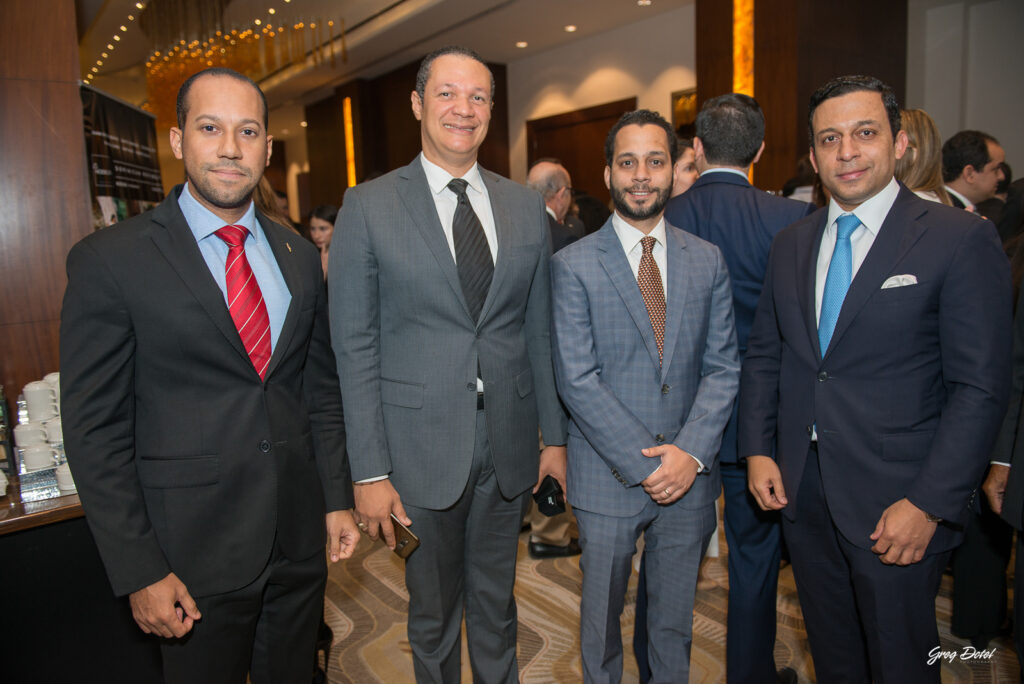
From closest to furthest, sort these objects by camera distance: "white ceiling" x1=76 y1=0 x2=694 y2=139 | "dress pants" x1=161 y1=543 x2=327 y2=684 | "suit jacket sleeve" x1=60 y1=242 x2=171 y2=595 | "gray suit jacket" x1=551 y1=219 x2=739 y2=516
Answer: "suit jacket sleeve" x1=60 y1=242 x2=171 y2=595 → "dress pants" x1=161 y1=543 x2=327 y2=684 → "gray suit jacket" x1=551 y1=219 x2=739 y2=516 → "white ceiling" x1=76 y1=0 x2=694 y2=139

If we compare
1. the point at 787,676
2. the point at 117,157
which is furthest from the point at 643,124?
the point at 117,157

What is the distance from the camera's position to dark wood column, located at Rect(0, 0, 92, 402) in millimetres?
2371

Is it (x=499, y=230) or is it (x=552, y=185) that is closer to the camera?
(x=499, y=230)

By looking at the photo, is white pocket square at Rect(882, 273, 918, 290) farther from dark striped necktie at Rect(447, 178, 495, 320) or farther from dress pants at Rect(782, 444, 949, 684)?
dark striped necktie at Rect(447, 178, 495, 320)

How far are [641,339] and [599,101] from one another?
7015mm

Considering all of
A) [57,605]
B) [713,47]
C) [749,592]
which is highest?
[713,47]

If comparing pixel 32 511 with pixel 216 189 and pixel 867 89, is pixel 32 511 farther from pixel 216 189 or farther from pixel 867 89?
pixel 867 89

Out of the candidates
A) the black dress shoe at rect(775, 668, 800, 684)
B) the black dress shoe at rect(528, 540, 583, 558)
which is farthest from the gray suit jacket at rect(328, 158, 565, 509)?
the black dress shoe at rect(528, 540, 583, 558)

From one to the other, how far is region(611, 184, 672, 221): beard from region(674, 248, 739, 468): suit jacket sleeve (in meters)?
0.23

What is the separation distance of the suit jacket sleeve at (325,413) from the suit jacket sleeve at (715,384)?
0.89 meters

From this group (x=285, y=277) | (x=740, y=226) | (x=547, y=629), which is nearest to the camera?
(x=285, y=277)

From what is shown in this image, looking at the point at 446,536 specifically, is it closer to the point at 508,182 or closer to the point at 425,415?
the point at 425,415

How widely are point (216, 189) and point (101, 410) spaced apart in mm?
526

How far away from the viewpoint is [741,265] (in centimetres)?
222
